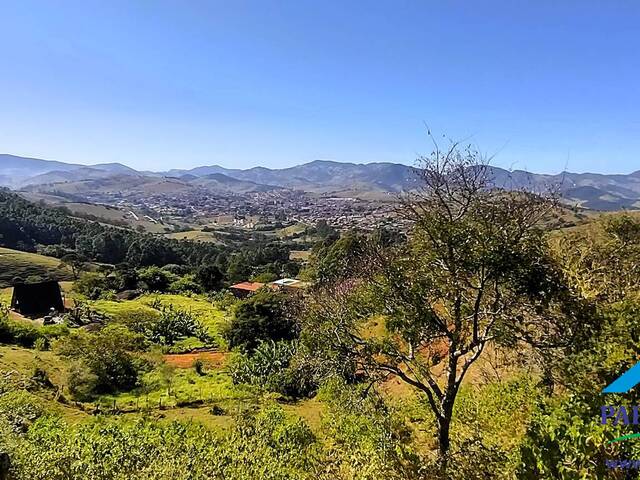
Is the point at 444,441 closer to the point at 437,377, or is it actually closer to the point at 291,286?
the point at 437,377

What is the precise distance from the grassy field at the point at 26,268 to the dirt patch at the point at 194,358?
1490 inches

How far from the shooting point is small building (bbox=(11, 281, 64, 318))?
1208 inches

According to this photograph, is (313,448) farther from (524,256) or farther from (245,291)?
(245,291)

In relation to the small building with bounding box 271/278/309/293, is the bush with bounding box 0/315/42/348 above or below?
above

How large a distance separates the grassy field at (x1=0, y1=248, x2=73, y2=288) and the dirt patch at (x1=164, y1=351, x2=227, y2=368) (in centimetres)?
3785

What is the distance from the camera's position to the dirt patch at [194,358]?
20.6 m

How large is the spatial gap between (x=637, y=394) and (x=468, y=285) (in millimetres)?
2282

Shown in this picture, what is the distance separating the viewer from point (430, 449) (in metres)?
7.41

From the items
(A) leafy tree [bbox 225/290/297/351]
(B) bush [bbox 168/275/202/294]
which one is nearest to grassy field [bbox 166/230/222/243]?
(B) bush [bbox 168/275/202/294]

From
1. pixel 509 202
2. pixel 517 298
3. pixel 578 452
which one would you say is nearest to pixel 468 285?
pixel 517 298

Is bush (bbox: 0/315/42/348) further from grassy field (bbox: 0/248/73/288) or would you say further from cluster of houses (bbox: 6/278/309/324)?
grassy field (bbox: 0/248/73/288)

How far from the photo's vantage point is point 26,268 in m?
53.7

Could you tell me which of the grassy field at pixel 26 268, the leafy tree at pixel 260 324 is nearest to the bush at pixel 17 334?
the leafy tree at pixel 260 324

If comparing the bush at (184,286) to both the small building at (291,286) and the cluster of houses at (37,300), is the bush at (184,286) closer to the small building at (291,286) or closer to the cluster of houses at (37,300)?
the small building at (291,286)
